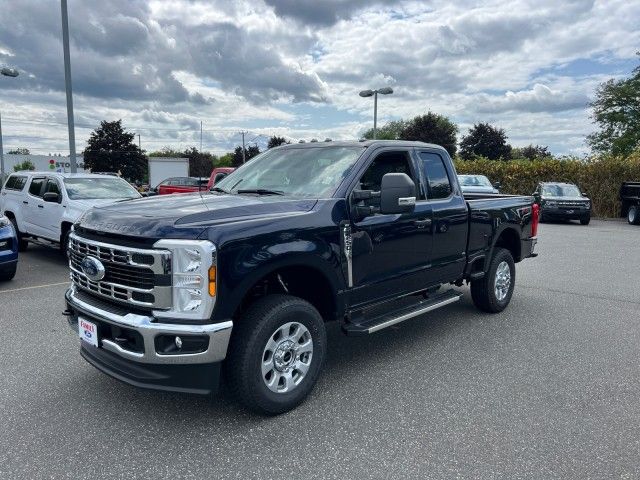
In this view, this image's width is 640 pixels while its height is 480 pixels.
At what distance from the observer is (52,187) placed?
9766mm

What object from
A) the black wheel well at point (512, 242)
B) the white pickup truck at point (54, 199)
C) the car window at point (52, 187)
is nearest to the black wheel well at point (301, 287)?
the black wheel well at point (512, 242)

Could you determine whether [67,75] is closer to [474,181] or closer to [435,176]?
[435,176]

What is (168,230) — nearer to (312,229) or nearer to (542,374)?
(312,229)

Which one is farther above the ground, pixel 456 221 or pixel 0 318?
pixel 456 221

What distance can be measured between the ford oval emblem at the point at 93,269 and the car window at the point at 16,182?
870 centimetres

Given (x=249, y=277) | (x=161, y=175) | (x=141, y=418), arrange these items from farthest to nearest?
(x=161, y=175), (x=141, y=418), (x=249, y=277)

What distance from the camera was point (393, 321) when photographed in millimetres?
4242

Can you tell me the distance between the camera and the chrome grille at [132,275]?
3021 mm

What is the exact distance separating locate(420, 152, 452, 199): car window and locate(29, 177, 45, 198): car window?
8.29 m

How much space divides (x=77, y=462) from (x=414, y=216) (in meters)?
3.22

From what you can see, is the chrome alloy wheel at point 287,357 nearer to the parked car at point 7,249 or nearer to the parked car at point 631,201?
the parked car at point 7,249

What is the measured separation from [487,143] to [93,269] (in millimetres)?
57879

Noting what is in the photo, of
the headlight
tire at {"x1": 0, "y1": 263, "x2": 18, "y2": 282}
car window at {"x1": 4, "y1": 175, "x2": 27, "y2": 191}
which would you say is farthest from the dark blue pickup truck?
car window at {"x1": 4, "y1": 175, "x2": 27, "y2": 191}

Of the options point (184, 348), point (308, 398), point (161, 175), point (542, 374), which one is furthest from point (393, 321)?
point (161, 175)
